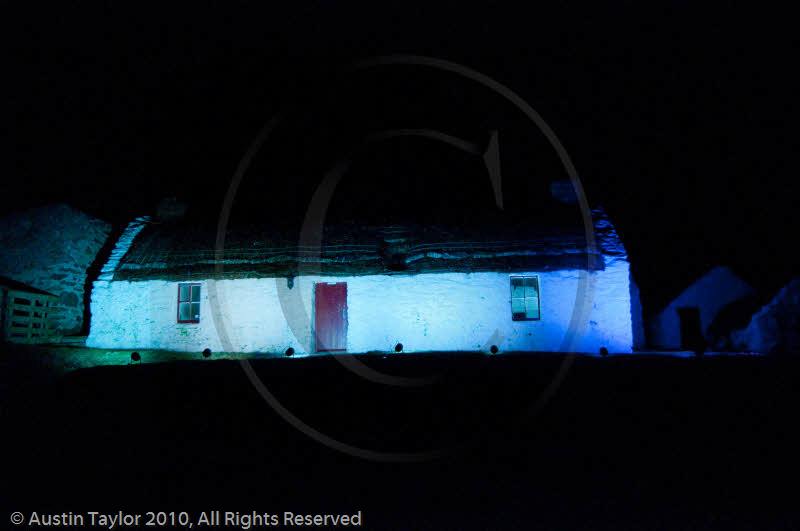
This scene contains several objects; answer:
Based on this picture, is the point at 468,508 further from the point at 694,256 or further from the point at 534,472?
the point at 694,256

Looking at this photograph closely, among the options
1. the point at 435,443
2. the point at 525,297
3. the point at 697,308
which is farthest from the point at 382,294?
the point at 697,308

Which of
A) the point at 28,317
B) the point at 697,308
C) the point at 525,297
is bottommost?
the point at 28,317

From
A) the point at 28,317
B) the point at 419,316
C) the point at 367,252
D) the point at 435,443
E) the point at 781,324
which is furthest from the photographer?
the point at 781,324

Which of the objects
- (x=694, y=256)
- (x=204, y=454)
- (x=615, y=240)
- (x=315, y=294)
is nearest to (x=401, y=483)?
(x=204, y=454)

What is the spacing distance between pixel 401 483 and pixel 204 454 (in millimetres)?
2896

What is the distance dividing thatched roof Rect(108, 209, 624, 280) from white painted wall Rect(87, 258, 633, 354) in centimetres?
27

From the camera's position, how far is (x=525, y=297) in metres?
13.6

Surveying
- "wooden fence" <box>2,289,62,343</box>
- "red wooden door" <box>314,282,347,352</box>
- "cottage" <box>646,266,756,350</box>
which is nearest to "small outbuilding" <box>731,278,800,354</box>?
"cottage" <box>646,266,756,350</box>

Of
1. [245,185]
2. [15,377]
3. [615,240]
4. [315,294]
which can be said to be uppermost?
[245,185]

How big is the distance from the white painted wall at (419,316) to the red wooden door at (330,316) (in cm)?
22

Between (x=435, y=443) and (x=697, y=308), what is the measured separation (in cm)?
1725

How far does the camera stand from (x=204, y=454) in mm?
6879

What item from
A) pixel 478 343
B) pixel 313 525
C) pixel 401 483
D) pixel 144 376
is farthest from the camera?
pixel 478 343

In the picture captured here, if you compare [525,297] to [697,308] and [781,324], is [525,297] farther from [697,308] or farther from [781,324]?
[697,308]
